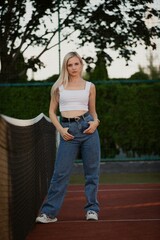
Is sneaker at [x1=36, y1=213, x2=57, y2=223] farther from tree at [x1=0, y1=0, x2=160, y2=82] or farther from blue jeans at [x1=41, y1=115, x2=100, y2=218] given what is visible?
tree at [x1=0, y1=0, x2=160, y2=82]

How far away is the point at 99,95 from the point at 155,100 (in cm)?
A: 117

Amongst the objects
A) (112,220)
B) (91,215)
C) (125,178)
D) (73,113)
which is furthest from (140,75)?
(73,113)

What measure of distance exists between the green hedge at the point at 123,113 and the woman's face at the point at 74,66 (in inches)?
303

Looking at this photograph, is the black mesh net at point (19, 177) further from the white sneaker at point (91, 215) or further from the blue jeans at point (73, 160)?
the white sneaker at point (91, 215)

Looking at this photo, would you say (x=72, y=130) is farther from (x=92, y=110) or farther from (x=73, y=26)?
(x=73, y=26)

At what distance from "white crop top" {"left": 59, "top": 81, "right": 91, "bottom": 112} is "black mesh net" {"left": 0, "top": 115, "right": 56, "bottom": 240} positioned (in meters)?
0.37

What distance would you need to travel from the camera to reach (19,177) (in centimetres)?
555

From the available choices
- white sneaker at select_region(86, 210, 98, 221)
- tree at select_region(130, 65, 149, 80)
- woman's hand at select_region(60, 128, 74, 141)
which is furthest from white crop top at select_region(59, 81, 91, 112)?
tree at select_region(130, 65, 149, 80)

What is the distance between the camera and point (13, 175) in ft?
16.9

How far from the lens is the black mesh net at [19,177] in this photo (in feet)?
15.5

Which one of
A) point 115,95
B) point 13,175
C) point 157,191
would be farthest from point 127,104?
point 13,175

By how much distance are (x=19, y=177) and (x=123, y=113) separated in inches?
363

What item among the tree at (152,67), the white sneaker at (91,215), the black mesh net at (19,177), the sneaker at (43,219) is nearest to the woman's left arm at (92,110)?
the black mesh net at (19,177)

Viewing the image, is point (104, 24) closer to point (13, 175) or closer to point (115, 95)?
point (115, 95)
